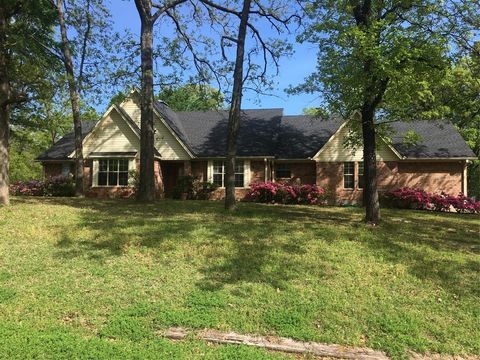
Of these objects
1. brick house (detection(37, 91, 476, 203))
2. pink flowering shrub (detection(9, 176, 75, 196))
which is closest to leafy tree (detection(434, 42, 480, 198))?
brick house (detection(37, 91, 476, 203))

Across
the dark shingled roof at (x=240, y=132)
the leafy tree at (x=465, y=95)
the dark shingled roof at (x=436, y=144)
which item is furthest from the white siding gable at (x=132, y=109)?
the leafy tree at (x=465, y=95)

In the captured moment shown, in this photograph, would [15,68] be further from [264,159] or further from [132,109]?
[264,159]

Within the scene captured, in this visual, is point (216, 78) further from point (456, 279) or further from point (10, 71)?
point (456, 279)

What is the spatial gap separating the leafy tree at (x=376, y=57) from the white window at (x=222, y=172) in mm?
10522

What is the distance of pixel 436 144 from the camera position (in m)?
24.6

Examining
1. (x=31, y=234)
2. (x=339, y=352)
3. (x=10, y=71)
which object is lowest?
(x=339, y=352)

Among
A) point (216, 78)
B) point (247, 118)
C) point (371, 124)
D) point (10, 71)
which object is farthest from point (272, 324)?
point (247, 118)

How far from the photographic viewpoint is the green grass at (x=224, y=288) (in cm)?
550

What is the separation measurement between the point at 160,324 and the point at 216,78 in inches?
596

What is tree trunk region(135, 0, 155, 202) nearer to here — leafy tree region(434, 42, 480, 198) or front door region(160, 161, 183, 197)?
front door region(160, 161, 183, 197)

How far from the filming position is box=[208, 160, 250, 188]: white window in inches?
974

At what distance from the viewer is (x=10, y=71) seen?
14.6 m

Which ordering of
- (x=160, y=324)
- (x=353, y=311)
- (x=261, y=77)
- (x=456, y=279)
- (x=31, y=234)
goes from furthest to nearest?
(x=261, y=77)
(x=31, y=234)
(x=456, y=279)
(x=353, y=311)
(x=160, y=324)

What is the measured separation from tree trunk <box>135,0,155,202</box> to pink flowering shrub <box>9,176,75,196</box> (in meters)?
8.17
